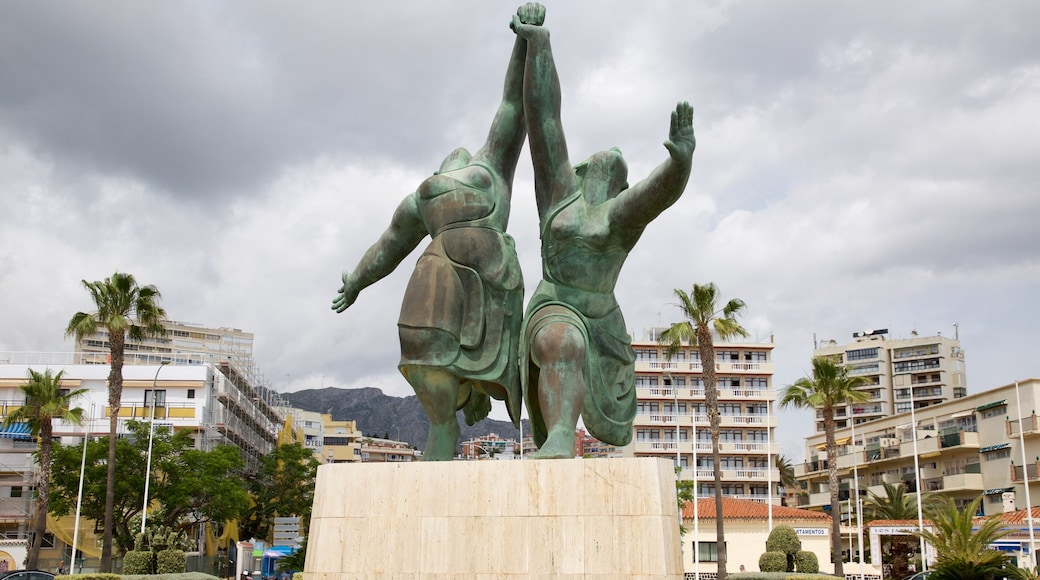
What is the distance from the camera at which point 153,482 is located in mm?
35594

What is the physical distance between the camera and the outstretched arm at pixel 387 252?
848 cm

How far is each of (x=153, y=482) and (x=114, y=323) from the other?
34.8 ft

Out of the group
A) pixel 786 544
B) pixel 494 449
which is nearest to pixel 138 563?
pixel 494 449

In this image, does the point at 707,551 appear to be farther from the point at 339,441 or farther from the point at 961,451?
the point at 339,441

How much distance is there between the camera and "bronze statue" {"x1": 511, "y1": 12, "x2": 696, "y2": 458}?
7.36m

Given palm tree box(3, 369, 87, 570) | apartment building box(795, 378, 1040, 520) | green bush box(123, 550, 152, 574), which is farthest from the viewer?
apartment building box(795, 378, 1040, 520)

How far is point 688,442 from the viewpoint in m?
57.7

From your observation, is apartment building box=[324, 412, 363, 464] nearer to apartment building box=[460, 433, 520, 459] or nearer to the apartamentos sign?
apartment building box=[460, 433, 520, 459]

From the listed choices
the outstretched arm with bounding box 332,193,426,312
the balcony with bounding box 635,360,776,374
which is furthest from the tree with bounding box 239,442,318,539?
the outstretched arm with bounding box 332,193,426,312

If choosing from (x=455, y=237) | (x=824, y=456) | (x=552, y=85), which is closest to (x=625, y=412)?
(x=455, y=237)

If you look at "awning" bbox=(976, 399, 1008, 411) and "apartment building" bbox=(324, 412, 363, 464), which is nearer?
"awning" bbox=(976, 399, 1008, 411)

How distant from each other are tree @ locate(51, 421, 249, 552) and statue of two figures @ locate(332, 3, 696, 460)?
30.2 metres

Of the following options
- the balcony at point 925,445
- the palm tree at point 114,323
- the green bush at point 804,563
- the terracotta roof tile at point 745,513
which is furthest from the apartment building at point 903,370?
the palm tree at point 114,323

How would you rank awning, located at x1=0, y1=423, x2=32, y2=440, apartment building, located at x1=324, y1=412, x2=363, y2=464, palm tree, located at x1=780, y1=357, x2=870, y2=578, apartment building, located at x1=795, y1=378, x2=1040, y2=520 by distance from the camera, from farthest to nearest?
1. apartment building, located at x1=324, y1=412, x2=363, y2=464
2. awning, located at x1=0, y1=423, x2=32, y2=440
3. apartment building, located at x1=795, y1=378, x2=1040, y2=520
4. palm tree, located at x1=780, y1=357, x2=870, y2=578
